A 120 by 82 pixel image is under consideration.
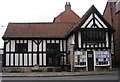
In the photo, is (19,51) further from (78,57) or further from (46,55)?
(78,57)

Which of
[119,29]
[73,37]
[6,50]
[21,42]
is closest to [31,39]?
[21,42]

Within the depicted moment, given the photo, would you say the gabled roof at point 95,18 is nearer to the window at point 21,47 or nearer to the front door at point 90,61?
the front door at point 90,61

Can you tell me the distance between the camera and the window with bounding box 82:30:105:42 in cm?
3575

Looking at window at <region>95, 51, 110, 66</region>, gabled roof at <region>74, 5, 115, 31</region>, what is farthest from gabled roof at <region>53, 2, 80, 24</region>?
window at <region>95, 51, 110, 66</region>

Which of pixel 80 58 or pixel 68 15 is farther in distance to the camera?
pixel 68 15

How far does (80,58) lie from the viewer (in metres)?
35.9

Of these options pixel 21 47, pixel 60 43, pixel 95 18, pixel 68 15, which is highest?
pixel 68 15

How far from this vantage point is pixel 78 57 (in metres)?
36.0

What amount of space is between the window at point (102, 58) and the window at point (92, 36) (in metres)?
1.93

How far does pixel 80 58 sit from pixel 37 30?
9.68 meters

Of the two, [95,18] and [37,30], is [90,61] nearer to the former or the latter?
[95,18]

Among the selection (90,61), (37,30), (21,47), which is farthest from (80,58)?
(37,30)

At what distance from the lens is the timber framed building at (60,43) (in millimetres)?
35844

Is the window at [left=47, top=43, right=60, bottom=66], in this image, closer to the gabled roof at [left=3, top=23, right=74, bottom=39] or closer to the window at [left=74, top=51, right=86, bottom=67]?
the gabled roof at [left=3, top=23, right=74, bottom=39]
